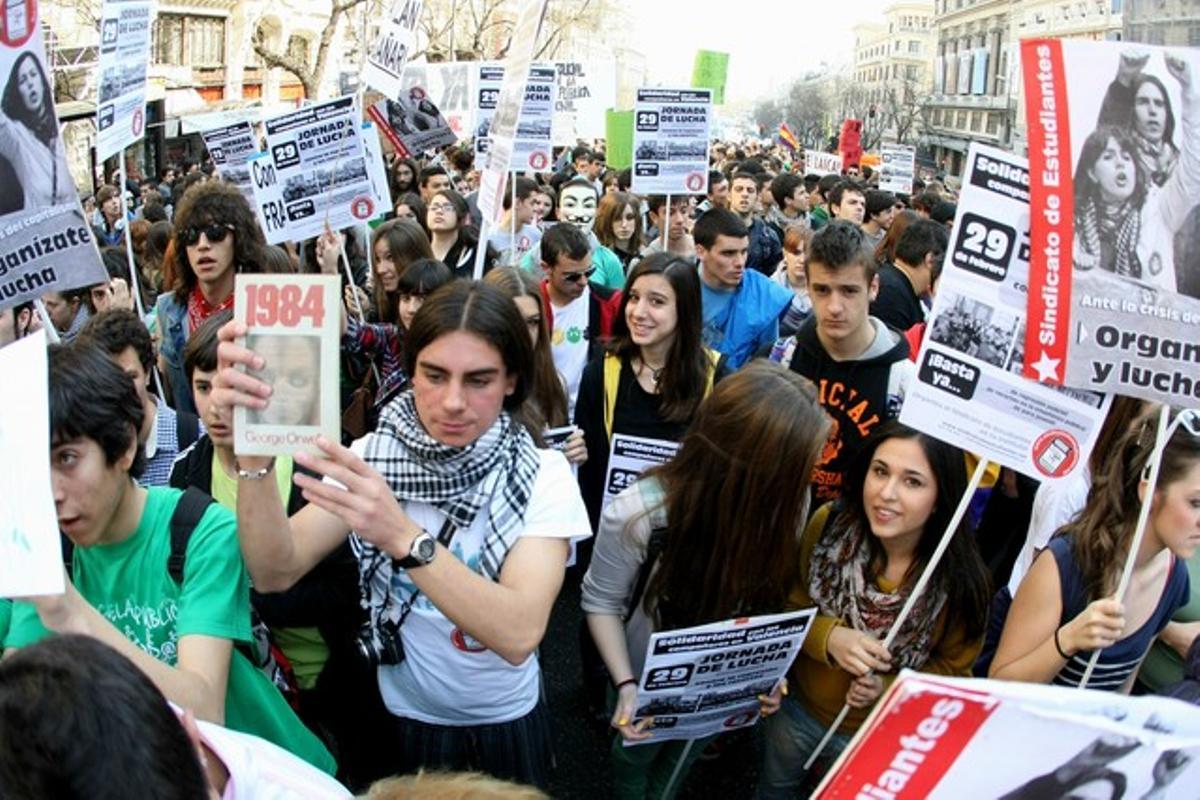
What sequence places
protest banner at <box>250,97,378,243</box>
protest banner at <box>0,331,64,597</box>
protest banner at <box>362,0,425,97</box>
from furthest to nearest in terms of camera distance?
1. protest banner at <box>362,0,425,97</box>
2. protest banner at <box>250,97,378,243</box>
3. protest banner at <box>0,331,64,597</box>

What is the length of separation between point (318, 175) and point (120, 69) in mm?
1133

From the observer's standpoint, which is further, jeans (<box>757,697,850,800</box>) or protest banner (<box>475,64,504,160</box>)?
protest banner (<box>475,64,504,160</box>)

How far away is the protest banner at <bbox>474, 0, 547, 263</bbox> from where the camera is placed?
4.74 m

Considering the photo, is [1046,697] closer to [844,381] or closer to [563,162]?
[844,381]

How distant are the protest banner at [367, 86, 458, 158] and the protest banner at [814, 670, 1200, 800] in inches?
389

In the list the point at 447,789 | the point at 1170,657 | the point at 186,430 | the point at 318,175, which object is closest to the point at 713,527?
the point at 1170,657

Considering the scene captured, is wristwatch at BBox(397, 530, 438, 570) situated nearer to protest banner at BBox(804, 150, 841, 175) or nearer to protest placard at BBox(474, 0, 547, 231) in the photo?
protest placard at BBox(474, 0, 547, 231)

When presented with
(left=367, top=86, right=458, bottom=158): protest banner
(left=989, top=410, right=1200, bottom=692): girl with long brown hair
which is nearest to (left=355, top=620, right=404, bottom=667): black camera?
(left=989, top=410, right=1200, bottom=692): girl with long brown hair

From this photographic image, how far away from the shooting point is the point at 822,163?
19.5 metres

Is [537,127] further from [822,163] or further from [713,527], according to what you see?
[822,163]

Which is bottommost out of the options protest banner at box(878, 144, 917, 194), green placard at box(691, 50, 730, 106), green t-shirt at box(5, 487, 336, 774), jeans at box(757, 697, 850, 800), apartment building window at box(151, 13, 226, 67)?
jeans at box(757, 697, 850, 800)

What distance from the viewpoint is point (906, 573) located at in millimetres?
2982

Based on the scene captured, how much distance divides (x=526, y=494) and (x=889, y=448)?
3.89ft

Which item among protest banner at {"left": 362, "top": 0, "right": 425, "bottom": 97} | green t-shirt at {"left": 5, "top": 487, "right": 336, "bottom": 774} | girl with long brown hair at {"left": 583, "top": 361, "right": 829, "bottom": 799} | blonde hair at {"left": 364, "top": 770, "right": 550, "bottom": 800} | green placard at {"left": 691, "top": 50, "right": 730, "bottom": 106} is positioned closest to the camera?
blonde hair at {"left": 364, "top": 770, "right": 550, "bottom": 800}
